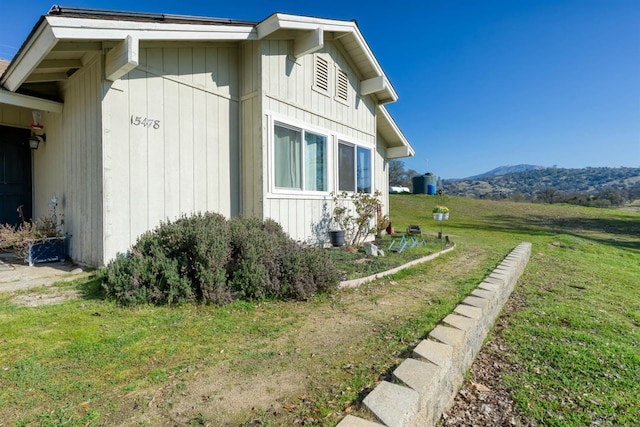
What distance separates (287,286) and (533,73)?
1760cm

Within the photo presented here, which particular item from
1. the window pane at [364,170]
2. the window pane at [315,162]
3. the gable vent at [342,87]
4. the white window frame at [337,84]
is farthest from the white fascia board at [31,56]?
the window pane at [364,170]

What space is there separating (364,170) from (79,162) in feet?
22.0

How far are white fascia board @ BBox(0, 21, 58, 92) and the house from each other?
0.02 meters

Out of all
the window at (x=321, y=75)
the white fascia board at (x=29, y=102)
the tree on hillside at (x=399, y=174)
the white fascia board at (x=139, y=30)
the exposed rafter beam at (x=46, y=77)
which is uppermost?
the tree on hillside at (x=399, y=174)

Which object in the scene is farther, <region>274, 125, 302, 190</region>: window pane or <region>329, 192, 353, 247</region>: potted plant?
<region>329, 192, 353, 247</region>: potted plant

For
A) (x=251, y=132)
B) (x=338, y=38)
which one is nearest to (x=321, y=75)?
(x=338, y=38)

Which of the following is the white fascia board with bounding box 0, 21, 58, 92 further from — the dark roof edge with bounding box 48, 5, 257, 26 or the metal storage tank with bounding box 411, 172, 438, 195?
the metal storage tank with bounding box 411, 172, 438, 195

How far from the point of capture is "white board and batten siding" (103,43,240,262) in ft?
15.1

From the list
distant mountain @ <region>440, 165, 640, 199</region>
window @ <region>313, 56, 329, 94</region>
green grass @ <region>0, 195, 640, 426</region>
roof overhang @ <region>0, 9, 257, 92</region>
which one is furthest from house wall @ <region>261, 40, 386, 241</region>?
distant mountain @ <region>440, 165, 640, 199</region>

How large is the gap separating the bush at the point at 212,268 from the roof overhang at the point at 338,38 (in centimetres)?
399

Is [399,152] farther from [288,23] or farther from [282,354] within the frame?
[282,354]

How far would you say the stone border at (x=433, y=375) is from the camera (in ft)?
5.39

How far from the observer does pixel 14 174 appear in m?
6.39

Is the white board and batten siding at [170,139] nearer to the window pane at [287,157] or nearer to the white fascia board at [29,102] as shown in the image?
the window pane at [287,157]
